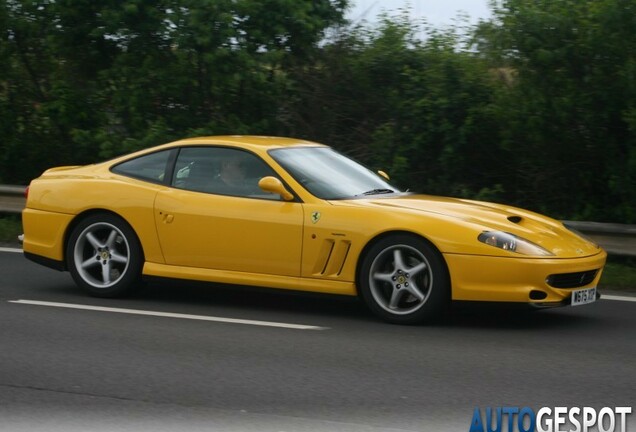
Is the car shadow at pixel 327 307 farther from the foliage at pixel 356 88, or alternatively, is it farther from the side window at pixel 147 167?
the foliage at pixel 356 88

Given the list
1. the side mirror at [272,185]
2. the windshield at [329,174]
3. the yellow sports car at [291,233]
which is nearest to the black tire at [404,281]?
the yellow sports car at [291,233]

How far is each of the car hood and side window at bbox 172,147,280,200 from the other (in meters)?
0.82

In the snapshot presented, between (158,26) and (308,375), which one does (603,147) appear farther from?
(308,375)

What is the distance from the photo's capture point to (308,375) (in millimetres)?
6969

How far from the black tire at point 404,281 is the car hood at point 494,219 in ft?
0.88

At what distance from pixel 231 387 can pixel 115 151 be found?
355 inches

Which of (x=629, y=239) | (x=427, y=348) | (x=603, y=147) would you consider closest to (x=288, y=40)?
(x=603, y=147)

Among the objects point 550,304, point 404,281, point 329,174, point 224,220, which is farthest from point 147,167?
point 550,304

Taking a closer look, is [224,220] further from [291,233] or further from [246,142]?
[246,142]

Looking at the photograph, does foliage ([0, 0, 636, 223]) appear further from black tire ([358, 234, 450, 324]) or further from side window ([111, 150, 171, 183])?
side window ([111, 150, 171, 183])

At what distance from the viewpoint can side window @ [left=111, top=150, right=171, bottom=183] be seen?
9.56m

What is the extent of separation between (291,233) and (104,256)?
1725 mm

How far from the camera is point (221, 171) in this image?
9344 millimetres

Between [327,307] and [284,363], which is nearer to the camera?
[284,363]
